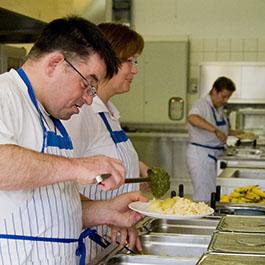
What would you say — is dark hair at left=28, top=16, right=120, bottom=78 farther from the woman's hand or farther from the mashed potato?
the woman's hand

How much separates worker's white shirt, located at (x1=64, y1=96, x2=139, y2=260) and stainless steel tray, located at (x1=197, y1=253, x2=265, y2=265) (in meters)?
0.55

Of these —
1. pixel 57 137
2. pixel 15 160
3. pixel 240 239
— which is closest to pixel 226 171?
pixel 240 239

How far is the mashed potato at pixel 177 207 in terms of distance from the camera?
1.71 m

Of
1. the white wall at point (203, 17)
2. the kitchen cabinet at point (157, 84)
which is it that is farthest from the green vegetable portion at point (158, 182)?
the white wall at point (203, 17)

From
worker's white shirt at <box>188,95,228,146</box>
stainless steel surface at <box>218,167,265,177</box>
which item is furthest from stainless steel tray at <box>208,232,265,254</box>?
worker's white shirt at <box>188,95,228,146</box>

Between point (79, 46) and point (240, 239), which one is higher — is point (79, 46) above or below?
above

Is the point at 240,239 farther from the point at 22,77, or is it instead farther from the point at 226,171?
the point at 226,171

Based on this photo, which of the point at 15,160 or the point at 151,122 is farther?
the point at 151,122

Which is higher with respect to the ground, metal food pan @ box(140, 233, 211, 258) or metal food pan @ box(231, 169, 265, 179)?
metal food pan @ box(231, 169, 265, 179)

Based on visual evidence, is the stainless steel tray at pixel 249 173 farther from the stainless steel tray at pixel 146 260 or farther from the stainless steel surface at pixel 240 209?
the stainless steel tray at pixel 146 260

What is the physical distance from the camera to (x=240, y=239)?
62.6 inches

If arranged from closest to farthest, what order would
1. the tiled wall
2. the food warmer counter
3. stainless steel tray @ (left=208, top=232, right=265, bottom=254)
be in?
1. stainless steel tray @ (left=208, top=232, right=265, bottom=254)
2. the food warmer counter
3. the tiled wall

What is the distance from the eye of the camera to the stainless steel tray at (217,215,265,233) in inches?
67.6

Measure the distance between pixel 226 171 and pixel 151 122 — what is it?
3401mm
